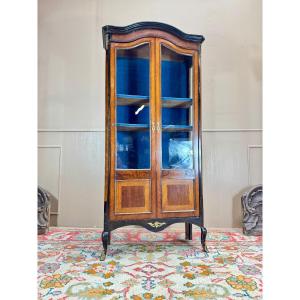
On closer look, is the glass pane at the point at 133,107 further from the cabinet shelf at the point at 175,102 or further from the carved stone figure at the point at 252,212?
the carved stone figure at the point at 252,212

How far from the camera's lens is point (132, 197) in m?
1.91

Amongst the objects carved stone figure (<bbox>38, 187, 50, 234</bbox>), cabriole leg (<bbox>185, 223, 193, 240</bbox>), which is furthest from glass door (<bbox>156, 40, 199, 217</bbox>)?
carved stone figure (<bbox>38, 187, 50, 234</bbox>)

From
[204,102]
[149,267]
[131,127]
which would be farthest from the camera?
[204,102]

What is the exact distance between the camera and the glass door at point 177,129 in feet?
6.53

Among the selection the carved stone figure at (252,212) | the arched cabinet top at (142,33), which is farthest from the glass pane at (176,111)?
the carved stone figure at (252,212)

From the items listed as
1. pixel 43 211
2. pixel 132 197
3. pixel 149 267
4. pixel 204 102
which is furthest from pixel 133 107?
pixel 43 211

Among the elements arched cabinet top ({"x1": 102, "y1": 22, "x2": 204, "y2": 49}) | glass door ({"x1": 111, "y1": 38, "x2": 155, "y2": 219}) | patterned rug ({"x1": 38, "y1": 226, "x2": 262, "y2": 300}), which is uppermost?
arched cabinet top ({"x1": 102, "y1": 22, "x2": 204, "y2": 49})

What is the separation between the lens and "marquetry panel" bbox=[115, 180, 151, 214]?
6.20ft

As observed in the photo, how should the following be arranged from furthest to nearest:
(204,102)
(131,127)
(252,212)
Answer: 1. (204,102)
2. (252,212)
3. (131,127)

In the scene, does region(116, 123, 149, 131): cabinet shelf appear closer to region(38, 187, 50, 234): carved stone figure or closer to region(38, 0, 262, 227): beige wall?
region(38, 0, 262, 227): beige wall

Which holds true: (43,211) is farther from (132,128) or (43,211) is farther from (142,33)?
(142,33)

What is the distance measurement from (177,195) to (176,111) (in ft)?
2.22

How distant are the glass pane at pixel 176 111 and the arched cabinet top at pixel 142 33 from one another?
0.34ft
